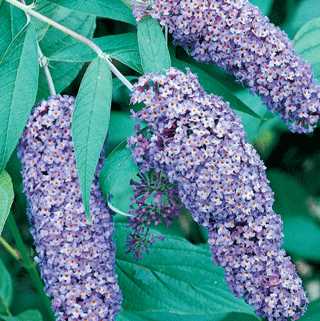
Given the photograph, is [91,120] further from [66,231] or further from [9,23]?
[9,23]

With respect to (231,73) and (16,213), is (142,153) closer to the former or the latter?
(231,73)

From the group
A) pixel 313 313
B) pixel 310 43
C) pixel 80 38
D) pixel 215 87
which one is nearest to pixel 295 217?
pixel 313 313

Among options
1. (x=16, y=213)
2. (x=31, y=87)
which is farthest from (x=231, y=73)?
(x=16, y=213)

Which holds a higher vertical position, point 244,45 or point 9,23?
point 244,45

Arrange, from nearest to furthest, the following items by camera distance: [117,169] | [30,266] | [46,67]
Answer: [117,169]
[46,67]
[30,266]

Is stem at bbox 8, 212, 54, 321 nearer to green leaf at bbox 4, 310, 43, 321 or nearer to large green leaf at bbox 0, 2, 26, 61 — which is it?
green leaf at bbox 4, 310, 43, 321

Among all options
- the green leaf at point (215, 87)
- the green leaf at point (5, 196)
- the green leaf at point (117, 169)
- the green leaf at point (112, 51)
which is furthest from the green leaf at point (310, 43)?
the green leaf at point (5, 196)

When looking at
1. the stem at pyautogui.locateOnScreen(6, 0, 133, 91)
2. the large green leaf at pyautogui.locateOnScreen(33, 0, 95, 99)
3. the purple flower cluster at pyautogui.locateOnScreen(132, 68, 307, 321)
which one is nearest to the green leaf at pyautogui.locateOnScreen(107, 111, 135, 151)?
the large green leaf at pyautogui.locateOnScreen(33, 0, 95, 99)

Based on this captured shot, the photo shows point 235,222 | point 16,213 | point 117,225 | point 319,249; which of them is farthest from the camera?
point 16,213
